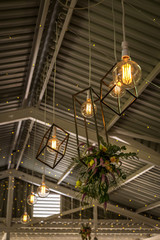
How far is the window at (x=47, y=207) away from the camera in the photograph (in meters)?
12.6

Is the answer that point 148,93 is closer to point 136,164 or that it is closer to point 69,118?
point 69,118

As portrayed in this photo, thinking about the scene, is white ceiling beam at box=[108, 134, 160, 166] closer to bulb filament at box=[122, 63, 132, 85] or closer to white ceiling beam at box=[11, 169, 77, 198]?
bulb filament at box=[122, 63, 132, 85]

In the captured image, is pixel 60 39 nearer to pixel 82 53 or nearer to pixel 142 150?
pixel 82 53

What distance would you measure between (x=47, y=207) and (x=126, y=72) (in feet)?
37.5

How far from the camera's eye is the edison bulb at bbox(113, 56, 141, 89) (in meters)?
2.13

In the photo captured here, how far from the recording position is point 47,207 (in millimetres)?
Answer: 12727

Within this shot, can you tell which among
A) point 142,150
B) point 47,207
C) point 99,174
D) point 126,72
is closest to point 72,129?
point 142,150

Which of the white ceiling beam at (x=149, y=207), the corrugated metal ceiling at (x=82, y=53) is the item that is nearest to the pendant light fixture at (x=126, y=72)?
the corrugated metal ceiling at (x=82, y=53)

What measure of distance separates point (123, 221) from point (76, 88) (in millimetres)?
7953

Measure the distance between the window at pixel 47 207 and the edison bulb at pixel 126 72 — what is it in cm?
1126

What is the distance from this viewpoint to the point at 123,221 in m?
12.6

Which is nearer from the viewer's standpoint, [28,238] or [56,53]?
[56,53]

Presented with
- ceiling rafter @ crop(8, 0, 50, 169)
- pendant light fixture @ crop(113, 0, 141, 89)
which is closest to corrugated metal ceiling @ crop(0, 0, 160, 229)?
ceiling rafter @ crop(8, 0, 50, 169)

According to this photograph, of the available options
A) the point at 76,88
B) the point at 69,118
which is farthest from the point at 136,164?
the point at 76,88
